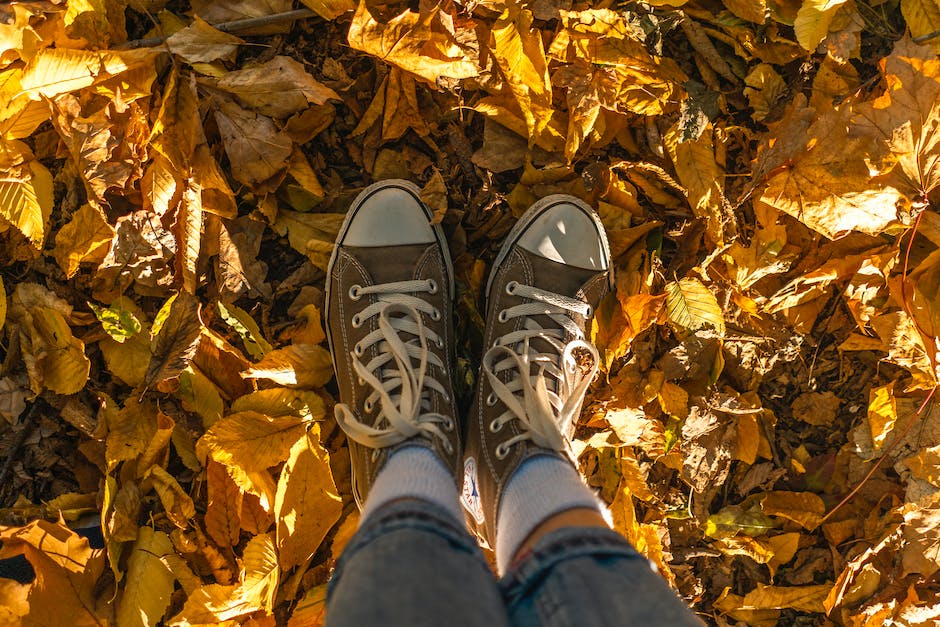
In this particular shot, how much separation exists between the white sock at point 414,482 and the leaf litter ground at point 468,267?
0.76ft

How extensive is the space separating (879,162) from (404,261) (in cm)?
93

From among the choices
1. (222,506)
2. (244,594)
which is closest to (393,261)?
(222,506)

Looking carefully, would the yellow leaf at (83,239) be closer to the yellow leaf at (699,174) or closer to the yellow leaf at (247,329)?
the yellow leaf at (247,329)

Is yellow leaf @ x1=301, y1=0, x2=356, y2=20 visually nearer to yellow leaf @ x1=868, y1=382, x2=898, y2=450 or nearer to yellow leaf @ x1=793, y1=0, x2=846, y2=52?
yellow leaf @ x1=793, y1=0, x2=846, y2=52

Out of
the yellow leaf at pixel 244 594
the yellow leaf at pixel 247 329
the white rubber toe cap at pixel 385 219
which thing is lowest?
the yellow leaf at pixel 244 594

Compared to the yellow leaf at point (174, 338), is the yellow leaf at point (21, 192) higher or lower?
higher

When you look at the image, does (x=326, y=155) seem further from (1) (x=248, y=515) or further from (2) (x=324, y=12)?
(1) (x=248, y=515)

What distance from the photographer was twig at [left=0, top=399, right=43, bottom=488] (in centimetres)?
125

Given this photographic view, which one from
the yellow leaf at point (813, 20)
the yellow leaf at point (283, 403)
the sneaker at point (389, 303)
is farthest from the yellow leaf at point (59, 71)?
Answer: the yellow leaf at point (813, 20)

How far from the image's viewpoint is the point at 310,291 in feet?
4.38

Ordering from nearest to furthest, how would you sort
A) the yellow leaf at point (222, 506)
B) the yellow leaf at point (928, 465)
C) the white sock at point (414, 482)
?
1. the white sock at point (414, 482)
2. the yellow leaf at point (222, 506)
3. the yellow leaf at point (928, 465)

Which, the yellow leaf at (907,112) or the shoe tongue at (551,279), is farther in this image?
the shoe tongue at (551,279)

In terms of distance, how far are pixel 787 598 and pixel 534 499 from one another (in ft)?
2.58

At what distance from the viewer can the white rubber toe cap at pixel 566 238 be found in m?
1.29
